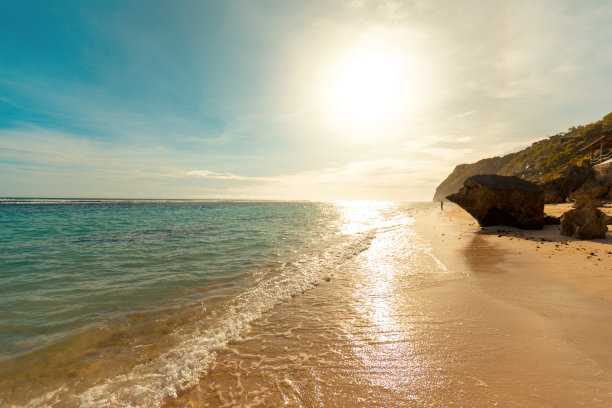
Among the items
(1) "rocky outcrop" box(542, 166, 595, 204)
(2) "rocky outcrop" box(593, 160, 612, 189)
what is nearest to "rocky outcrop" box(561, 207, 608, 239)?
(1) "rocky outcrop" box(542, 166, 595, 204)

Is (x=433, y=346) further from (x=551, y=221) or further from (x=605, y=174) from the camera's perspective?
(x=605, y=174)

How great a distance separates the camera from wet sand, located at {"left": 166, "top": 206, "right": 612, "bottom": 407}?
3.10 metres

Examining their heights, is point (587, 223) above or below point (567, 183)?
below

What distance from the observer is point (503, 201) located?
669 inches

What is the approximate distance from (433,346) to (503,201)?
1746 centimetres

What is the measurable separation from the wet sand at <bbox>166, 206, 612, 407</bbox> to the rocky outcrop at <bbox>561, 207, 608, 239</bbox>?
16.3 ft

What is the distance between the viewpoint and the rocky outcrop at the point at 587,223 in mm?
11503

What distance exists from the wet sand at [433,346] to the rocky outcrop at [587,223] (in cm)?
496

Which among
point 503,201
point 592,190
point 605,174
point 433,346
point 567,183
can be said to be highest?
point 605,174

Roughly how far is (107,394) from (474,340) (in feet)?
19.0

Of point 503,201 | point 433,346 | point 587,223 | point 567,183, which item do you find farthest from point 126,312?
point 567,183

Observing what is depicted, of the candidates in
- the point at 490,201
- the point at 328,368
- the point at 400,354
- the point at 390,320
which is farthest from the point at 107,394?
the point at 490,201

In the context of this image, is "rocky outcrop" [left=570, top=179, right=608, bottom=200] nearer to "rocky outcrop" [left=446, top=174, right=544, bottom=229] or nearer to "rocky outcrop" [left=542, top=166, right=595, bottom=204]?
"rocky outcrop" [left=542, top=166, right=595, bottom=204]

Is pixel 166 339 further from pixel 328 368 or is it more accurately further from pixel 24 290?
pixel 24 290
